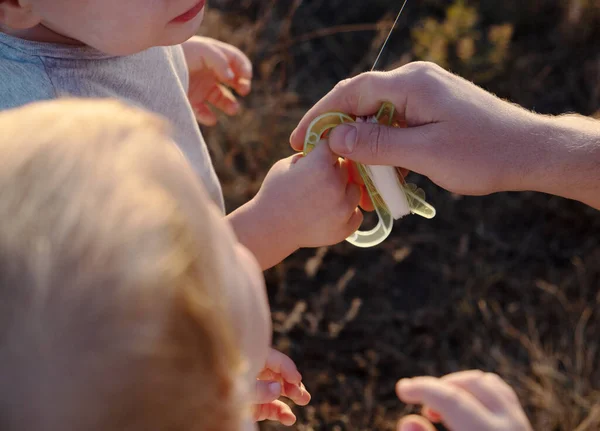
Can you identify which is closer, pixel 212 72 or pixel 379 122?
pixel 379 122

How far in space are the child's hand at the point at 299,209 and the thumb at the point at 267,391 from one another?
0.25 m

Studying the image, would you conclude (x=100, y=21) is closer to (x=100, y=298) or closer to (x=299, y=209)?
(x=299, y=209)

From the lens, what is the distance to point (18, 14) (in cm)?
106

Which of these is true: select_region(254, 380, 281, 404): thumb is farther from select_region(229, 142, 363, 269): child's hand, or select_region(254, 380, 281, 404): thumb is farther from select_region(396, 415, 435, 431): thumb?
select_region(396, 415, 435, 431): thumb

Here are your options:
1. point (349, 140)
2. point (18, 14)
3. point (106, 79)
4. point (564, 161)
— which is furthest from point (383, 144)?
point (18, 14)

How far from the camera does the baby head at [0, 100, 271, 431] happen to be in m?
0.53

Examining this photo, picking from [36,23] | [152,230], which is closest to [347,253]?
[36,23]

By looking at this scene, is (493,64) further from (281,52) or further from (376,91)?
(376,91)

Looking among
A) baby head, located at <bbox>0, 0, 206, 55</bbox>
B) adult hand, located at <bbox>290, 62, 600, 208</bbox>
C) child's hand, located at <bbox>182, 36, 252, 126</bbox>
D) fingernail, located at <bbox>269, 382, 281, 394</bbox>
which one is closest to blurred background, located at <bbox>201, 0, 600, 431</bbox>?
child's hand, located at <bbox>182, 36, 252, 126</bbox>

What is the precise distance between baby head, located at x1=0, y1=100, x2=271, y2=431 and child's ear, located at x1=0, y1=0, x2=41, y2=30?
51 cm

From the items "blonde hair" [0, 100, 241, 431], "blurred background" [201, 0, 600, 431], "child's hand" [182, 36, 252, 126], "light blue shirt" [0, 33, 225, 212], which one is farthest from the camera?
"blurred background" [201, 0, 600, 431]

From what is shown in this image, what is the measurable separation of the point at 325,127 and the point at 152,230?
2.30 feet

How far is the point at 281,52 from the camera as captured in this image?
260 centimetres

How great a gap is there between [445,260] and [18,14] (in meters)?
1.61
